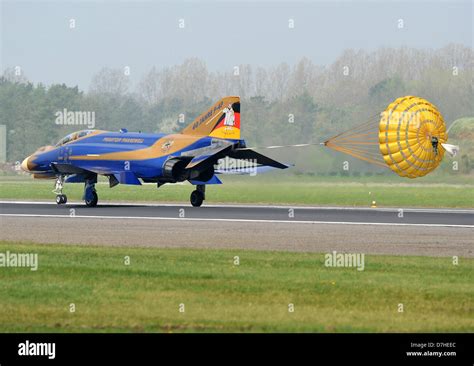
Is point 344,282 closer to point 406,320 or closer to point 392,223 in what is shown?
point 406,320

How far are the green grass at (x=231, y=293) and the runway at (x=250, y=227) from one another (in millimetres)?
3111

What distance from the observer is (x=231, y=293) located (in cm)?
1870

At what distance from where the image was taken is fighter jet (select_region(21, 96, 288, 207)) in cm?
4294

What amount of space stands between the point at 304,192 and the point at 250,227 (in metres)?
19.7

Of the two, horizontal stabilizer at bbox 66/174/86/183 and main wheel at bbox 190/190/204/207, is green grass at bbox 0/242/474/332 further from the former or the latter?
main wheel at bbox 190/190/204/207

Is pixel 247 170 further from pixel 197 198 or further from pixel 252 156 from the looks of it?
pixel 197 198

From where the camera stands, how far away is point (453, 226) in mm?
34781

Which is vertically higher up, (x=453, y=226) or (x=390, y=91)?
(x=390, y=91)

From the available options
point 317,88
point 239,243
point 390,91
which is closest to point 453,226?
point 239,243

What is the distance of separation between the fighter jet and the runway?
1.41 metres

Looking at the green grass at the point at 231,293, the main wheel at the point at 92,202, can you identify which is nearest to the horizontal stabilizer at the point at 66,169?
the main wheel at the point at 92,202

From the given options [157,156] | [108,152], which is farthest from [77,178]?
[157,156]
